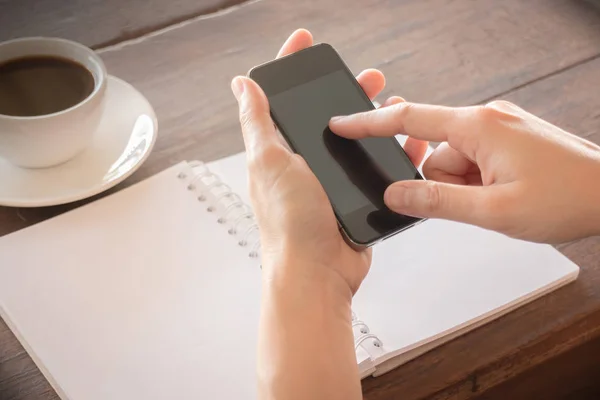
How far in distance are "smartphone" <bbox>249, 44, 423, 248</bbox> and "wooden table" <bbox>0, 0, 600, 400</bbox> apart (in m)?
0.15

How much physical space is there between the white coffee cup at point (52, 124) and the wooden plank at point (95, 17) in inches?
7.8

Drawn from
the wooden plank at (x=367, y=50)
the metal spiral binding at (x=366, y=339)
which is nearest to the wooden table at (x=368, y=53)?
the wooden plank at (x=367, y=50)

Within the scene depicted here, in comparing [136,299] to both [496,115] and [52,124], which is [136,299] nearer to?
[52,124]

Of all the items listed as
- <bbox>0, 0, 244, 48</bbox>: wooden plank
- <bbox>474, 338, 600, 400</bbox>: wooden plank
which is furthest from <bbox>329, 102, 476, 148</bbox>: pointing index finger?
<bbox>0, 0, 244, 48</bbox>: wooden plank

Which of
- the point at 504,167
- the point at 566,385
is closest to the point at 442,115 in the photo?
the point at 504,167

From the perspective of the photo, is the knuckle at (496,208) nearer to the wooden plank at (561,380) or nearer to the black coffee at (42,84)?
the wooden plank at (561,380)

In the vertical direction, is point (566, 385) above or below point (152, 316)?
below

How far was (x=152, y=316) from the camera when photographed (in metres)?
0.61

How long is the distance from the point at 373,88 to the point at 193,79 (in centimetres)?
25

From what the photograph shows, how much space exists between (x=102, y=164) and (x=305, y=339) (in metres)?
0.31

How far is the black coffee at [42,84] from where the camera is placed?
690 mm

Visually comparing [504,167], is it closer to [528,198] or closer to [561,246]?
[528,198]

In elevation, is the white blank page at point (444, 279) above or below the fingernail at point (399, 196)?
below

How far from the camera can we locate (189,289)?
2.08 ft
